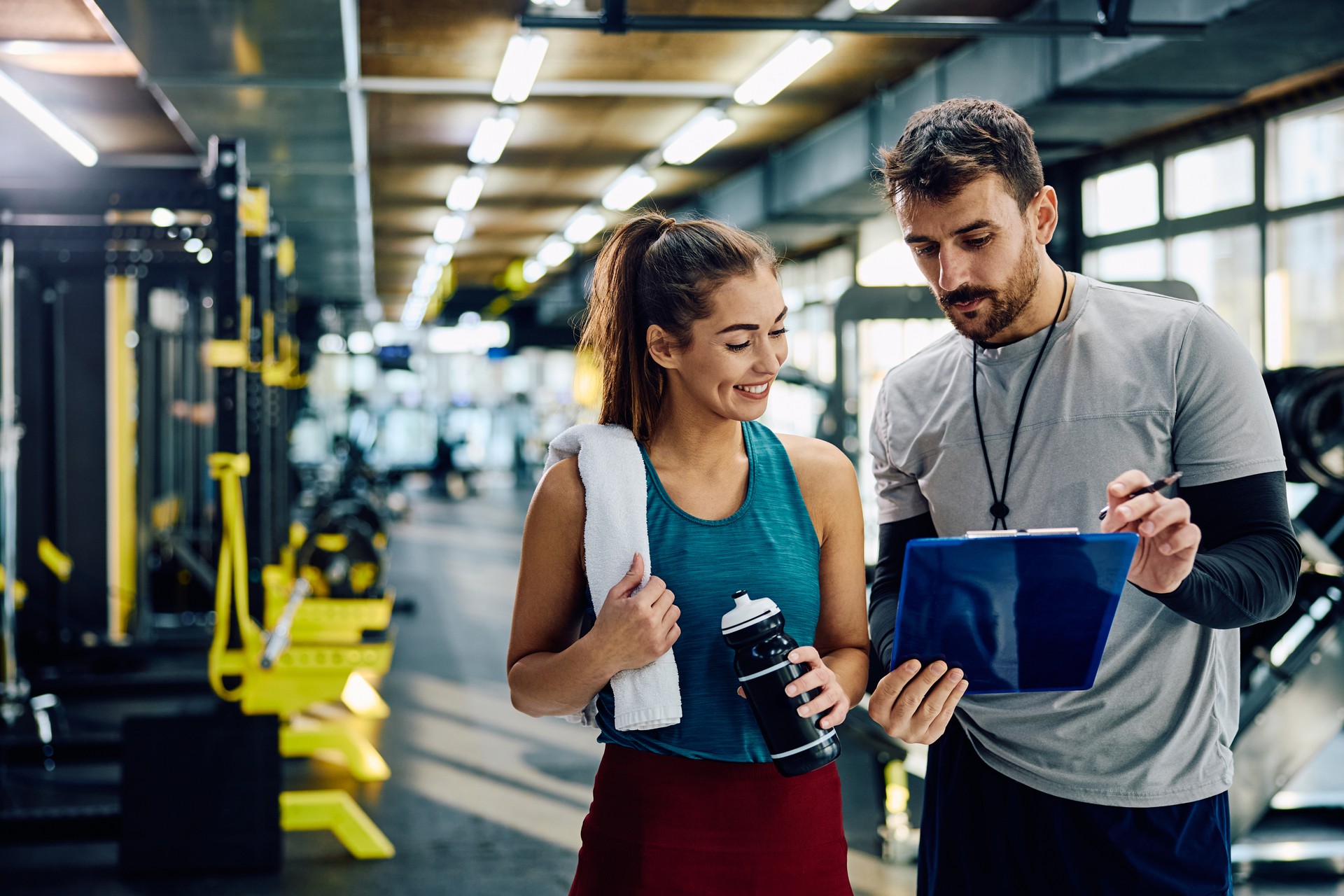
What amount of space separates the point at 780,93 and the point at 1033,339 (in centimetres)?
Answer: 651

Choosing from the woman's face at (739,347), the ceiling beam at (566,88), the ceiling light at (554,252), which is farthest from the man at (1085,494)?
the ceiling light at (554,252)

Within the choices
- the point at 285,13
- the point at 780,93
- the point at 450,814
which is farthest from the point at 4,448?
the point at 780,93

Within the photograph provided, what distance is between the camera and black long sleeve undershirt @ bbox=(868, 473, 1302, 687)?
117 centimetres

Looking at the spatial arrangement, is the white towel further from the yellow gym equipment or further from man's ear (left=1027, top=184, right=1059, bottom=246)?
the yellow gym equipment

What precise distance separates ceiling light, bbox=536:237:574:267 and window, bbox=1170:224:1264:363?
26.7 ft

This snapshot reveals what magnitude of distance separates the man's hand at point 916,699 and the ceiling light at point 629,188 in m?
8.84

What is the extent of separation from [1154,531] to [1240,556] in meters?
0.19

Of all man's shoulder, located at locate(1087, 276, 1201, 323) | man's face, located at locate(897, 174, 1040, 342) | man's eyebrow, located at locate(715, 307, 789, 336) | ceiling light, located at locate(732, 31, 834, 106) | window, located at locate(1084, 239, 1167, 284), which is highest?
ceiling light, located at locate(732, 31, 834, 106)

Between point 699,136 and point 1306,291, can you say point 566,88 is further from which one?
point 1306,291

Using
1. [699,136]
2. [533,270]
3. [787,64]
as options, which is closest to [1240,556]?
[787,64]

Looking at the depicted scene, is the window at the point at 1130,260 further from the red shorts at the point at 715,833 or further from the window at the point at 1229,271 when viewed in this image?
the red shorts at the point at 715,833

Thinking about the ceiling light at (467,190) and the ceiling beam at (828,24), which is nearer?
the ceiling beam at (828,24)

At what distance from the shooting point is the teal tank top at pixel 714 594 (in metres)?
1.21

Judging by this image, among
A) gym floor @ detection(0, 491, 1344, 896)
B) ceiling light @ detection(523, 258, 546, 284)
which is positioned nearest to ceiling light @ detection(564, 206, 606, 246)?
ceiling light @ detection(523, 258, 546, 284)
